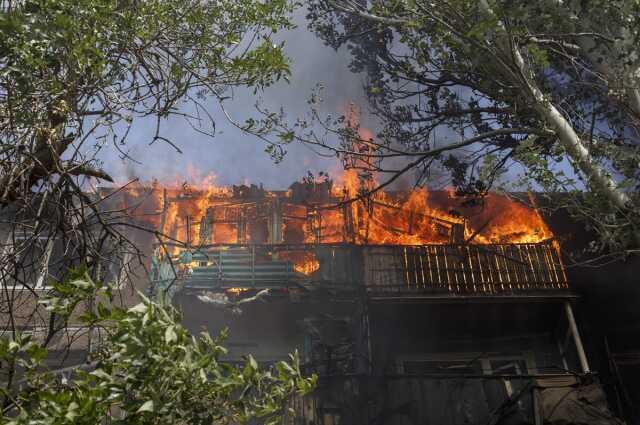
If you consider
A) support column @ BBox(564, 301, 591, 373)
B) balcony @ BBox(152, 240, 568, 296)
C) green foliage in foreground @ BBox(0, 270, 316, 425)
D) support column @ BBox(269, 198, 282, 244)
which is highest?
support column @ BBox(269, 198, 282, 244)

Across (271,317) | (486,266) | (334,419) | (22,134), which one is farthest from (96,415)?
(486,266)

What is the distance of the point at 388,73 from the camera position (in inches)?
471

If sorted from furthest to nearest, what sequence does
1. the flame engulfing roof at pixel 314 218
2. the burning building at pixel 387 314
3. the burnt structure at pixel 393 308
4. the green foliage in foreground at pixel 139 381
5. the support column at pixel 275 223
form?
Result: the flame engulfing roof at pixel 314 218 < the support column at pixel 275 223 < the burnt structure at pixel 393 308 < the burning building at pixel 387 314 < the green foliage in foreground at pixel 139 381

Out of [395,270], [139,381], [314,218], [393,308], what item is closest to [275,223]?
[314,218]

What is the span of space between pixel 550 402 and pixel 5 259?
915cm

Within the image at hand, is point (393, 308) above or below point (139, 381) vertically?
above

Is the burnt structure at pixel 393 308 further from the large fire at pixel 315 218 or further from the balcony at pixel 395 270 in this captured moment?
the large fire at pixel 315 218

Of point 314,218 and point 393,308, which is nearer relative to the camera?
point 393,308

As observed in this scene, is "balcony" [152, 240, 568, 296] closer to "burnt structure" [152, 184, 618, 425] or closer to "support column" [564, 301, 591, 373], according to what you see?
"burnt structure" [152, 184, 618, 425]

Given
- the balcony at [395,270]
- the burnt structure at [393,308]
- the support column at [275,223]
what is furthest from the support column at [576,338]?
the support column at [275,223]

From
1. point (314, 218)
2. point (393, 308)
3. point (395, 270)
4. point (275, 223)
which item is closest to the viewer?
point (393, 308)

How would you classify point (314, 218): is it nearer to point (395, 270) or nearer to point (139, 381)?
point (395, 270)

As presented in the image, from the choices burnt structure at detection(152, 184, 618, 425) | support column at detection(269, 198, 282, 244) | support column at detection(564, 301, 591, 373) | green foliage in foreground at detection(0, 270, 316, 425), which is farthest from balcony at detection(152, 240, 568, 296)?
green foliage in foreground at detection(0, 270, 316, 425)

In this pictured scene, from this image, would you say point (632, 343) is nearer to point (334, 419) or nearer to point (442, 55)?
point (334, 419)
